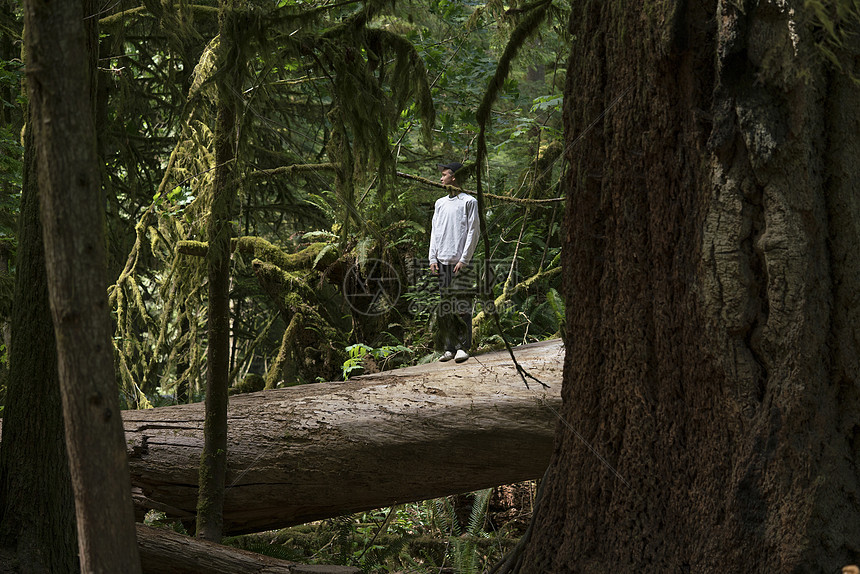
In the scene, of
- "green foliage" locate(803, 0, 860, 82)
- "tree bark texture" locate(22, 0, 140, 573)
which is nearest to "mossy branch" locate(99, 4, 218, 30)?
"tree bark texture" locate(22, 0, 140, 573)

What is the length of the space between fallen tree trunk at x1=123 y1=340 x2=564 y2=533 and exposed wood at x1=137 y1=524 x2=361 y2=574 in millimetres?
1021

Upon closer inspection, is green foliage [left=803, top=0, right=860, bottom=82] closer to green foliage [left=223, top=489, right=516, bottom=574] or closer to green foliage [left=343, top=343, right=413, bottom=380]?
green foliage [left=223, top=489, right=516, bottom=574]

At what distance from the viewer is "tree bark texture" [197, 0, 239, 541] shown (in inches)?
194

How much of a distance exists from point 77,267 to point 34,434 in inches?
93.5

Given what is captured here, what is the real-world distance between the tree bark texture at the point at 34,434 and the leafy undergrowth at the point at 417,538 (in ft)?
5.57

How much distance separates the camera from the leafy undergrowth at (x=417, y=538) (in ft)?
17.7

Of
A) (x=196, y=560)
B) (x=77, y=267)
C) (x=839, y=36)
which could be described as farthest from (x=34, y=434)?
(x=839, y=36)

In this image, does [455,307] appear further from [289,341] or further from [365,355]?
[289,341]

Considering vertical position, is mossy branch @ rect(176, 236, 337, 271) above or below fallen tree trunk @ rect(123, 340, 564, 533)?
above

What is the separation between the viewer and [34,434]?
156 inches

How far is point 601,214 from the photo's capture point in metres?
3.30

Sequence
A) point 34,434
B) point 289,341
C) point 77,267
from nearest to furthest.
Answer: point 77,267 → point 34,434 → point 289,341

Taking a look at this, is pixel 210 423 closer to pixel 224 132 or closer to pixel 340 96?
pixel 224 132

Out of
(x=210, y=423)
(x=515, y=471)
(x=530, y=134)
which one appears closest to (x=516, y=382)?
(x=515, y=471)
